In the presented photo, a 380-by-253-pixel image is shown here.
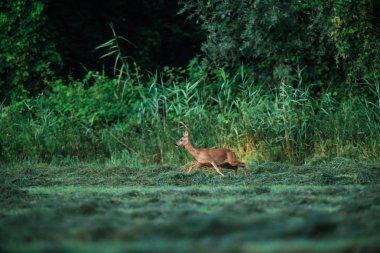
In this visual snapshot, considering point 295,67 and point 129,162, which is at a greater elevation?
point 295,67

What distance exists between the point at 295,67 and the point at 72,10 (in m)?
8.43

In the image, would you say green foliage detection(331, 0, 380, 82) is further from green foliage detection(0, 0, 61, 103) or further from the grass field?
green foliage detection(0, 0, 61, 103)

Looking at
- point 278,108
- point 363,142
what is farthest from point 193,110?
point 363,142

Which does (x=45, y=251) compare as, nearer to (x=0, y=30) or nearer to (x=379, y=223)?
(x=379, y=223)

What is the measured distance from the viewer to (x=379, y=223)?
7.38m

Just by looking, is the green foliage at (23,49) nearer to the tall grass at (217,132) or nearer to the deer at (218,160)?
the tall grass at (217,132)

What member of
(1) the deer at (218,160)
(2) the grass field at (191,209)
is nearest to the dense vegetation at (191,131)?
(2) the grass field at (191,209)

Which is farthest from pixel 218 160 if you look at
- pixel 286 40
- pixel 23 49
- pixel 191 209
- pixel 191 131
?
pixel 23 49

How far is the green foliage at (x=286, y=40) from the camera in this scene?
1990cm

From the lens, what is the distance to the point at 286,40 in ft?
71.3

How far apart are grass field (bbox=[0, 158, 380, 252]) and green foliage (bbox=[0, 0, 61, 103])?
7.35m

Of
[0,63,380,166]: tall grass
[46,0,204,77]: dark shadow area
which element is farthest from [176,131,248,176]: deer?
[46,0,204,77]: dark shadow area

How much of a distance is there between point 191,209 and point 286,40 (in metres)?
13.2

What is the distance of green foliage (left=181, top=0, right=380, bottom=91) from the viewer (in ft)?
65.3
